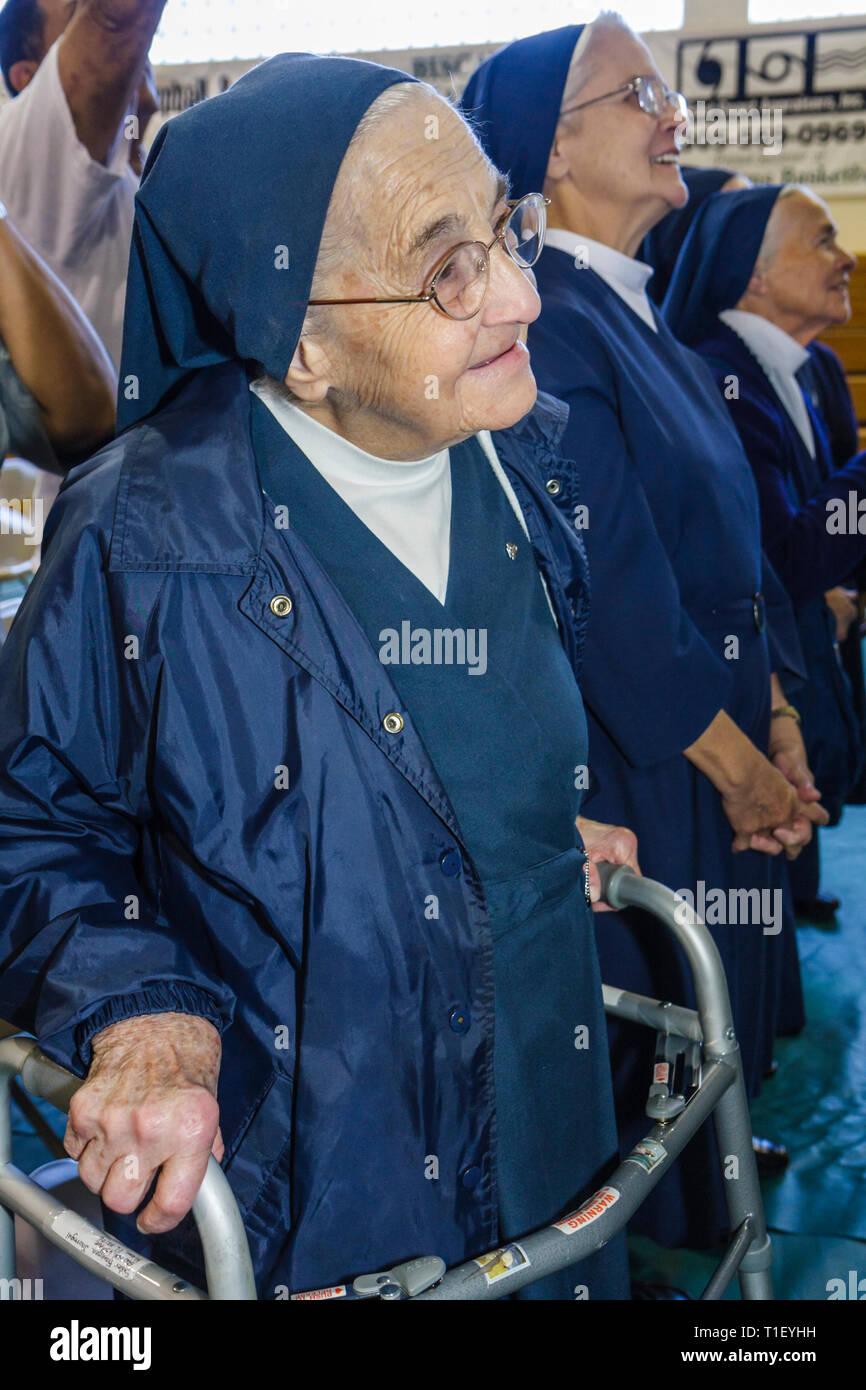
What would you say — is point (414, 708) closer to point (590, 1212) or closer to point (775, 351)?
point (590, 1212)

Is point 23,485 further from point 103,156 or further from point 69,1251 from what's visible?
point 69,1251

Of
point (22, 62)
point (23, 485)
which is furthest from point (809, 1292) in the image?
point (22, 62)

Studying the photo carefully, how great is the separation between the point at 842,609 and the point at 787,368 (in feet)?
2.73

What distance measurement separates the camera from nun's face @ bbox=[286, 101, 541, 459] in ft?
3.52

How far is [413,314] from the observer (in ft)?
3.63

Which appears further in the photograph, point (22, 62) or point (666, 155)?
point (22, 62)

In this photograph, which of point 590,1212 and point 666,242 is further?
point 666,242

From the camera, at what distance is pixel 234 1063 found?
1106 millimetres

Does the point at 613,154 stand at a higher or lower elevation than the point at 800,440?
higher

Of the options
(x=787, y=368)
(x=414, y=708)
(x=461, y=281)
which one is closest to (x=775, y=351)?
(x=787, y=368)

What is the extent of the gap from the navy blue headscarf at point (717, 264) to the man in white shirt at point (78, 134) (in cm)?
145
